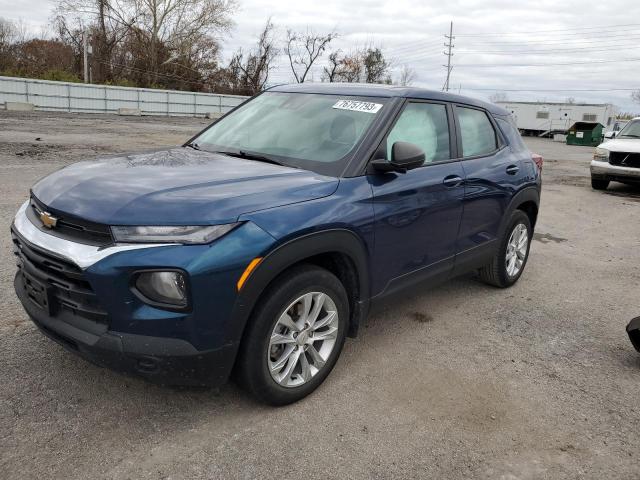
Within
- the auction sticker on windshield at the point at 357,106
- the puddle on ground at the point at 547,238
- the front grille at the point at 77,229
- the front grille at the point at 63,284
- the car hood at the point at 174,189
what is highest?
the auction sticker on windshield at the point at 357,106

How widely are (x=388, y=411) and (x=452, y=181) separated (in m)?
1.71

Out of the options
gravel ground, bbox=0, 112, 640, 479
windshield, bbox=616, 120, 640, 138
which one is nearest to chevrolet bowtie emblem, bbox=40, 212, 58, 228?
gravel ground, bbox=0, 112, 640, 479

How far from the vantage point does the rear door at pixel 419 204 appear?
3279 mm

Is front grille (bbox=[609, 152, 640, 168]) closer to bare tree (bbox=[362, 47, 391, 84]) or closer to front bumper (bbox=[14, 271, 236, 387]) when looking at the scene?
front bumper (bbox=[14, 271, 236, 387])

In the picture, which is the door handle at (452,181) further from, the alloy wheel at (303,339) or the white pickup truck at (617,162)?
the white pickup truck at (617,162)

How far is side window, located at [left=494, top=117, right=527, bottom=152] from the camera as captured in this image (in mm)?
4910

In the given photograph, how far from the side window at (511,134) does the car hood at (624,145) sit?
315 inches

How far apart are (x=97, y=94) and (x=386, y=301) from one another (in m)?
33.7

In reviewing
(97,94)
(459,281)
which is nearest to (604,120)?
(97,94)

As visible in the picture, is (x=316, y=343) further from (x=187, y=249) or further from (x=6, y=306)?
(x=6, y=306)

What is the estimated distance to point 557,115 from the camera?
4138cm

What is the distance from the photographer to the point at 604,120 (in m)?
40.3

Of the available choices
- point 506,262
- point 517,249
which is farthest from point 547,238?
point 506,262

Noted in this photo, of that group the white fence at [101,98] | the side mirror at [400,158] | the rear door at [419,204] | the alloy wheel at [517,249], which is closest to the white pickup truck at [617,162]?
the alloy wheel at [517,249]
